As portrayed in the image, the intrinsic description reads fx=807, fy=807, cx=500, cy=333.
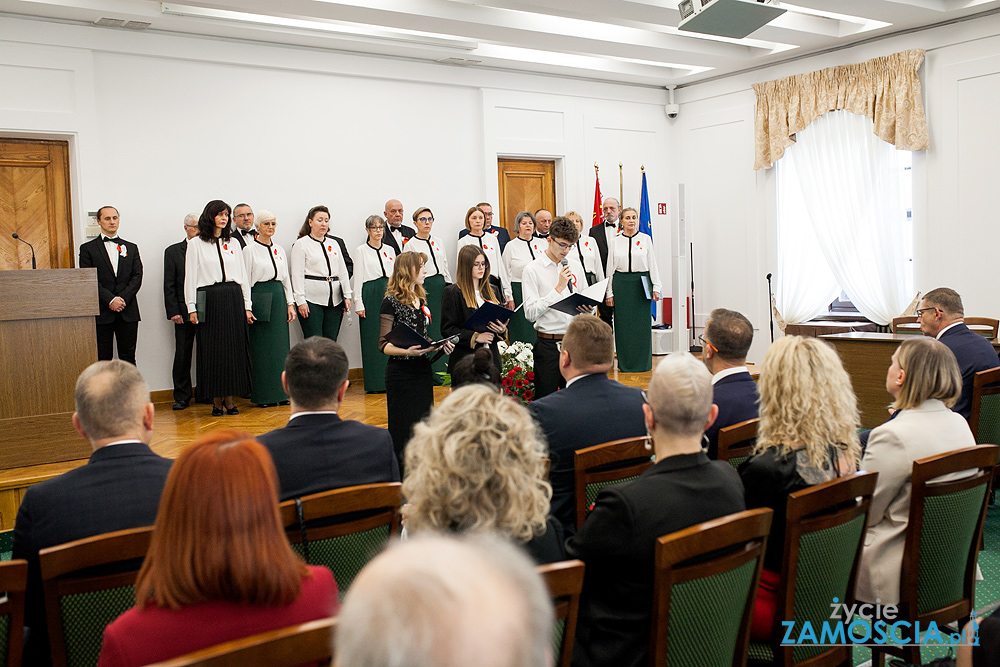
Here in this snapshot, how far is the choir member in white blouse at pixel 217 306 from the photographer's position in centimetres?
675

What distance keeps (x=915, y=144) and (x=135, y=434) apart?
8133mm

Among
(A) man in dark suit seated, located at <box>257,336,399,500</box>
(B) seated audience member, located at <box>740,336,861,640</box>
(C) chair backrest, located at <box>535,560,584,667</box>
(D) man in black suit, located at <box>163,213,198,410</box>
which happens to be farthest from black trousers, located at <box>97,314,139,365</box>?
(C) chair backrest, located at <box>535,560,584,667</box>

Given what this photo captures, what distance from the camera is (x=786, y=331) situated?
9.52m

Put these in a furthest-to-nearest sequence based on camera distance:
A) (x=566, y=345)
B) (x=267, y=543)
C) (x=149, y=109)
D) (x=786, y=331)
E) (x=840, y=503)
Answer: (x=786, y=331)
(x=149, y=109)
(x=566, y=345)
(x=840, y=503)
(x=267, y=543)

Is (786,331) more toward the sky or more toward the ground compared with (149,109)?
more toward the ground

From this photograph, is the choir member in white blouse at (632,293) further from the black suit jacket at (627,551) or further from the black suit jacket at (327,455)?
the black suit jacket at (627,551)

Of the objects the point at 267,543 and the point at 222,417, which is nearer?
the point at 267,543

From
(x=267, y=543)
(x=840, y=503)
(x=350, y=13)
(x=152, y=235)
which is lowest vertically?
(x=840, y=503)

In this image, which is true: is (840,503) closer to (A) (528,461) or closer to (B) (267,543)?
(A) (528,461)

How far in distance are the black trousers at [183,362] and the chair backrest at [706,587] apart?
6.20 metres

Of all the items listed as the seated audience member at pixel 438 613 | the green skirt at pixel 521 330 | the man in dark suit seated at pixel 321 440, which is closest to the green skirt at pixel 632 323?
the green skirt at pixel 521 330

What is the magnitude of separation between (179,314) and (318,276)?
4.28 feet

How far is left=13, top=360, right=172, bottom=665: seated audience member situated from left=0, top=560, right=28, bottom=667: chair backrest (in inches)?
13.8

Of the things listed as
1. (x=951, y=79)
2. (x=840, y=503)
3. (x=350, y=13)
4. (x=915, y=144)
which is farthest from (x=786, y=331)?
(x=840, y=503)
